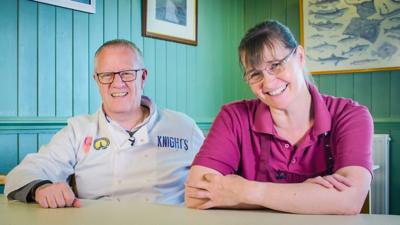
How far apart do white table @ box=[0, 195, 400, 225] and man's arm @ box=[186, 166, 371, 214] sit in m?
→ 0.03

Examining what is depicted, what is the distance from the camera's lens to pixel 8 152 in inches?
96.9

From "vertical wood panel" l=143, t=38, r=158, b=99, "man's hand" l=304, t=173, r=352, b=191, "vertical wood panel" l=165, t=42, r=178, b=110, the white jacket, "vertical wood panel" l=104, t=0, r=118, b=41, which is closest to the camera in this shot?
"man's hand" l=304, t=173, r=352, b=191

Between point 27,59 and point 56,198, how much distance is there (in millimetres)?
1363

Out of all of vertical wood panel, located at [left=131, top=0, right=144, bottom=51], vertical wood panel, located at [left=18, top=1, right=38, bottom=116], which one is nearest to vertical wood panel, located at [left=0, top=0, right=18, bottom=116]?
vertical wood panel, located at [left=18, top=1, right=38, bottom=116]

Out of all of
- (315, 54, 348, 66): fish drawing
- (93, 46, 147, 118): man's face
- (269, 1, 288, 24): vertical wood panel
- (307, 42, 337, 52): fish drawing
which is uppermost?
(269, 1, 288, 24): vertical wood panel

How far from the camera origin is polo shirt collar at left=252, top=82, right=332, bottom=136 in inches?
57.2

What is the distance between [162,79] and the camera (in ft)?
11.5

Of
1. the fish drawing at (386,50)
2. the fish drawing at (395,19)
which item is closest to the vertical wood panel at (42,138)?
the fish drawing at (386,50)

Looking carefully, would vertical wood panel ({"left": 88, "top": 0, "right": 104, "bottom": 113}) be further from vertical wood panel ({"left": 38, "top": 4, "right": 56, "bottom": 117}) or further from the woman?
the woman

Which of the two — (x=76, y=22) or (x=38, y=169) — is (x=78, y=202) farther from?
(x=76, y=22)

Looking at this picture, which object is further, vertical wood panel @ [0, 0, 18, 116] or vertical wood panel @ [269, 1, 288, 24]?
vertical wood panel @ [269, 1, 288, 24]

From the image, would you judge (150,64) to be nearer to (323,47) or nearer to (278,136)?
(323,47)

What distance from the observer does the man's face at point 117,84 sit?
1923mm

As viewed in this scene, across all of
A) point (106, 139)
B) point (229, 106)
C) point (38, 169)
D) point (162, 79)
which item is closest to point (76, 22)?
point (162, 79)
